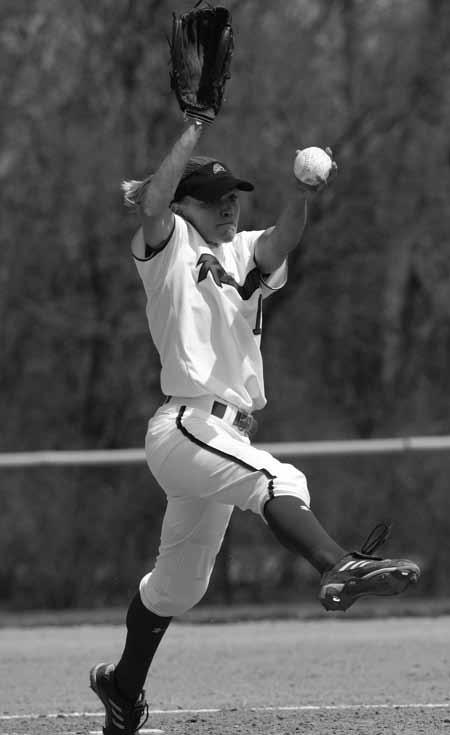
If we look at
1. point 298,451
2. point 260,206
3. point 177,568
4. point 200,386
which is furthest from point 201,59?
point 260,206

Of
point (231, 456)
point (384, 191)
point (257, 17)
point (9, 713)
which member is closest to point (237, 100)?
point (257, 17)

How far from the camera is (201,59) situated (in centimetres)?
466

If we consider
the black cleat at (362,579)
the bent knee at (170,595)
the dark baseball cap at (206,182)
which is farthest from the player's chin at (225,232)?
the black cleat at (362,579)

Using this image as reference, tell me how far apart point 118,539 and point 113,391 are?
2.16 metres

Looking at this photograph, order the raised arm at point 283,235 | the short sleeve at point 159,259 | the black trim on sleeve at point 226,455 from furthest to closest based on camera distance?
1. the raised arm at point 283,235
2. the short sleeve at point 159,259
3. the black trim on sleeve at point 226,455

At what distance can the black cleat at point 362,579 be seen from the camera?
3900 millimetres

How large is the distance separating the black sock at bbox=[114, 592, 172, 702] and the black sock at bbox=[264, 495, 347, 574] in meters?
0.86

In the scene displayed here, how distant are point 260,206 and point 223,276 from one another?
863 centimetres

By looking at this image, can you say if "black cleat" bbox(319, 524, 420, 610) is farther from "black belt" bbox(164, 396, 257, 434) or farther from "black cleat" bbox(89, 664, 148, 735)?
"black cleat" bbox(89, 664, 148, 735)

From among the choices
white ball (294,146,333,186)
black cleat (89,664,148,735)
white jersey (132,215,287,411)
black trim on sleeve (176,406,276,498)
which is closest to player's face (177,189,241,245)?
white jersey (132,215,287,411)

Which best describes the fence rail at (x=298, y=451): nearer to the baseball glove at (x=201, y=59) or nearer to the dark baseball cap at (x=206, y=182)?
the dark baseball cap at (x=206, y=182)

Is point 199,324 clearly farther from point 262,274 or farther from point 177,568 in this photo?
point 177,568

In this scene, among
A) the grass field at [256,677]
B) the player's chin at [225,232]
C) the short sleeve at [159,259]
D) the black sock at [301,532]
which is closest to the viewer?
the black sock at [301,532]

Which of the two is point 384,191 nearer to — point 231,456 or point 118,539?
point 118,539
